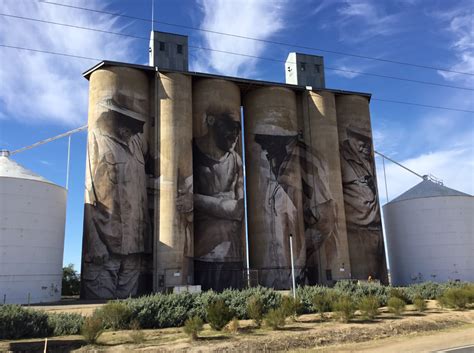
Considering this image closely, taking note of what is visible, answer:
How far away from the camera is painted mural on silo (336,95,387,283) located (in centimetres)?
5091

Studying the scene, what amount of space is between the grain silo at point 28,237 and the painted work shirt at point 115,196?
3.55 m

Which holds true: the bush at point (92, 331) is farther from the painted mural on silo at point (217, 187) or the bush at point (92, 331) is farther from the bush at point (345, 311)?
the painted mural on silo at point (217, 187)

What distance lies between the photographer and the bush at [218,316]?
719 inches

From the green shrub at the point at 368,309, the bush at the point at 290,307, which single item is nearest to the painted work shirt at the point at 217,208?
the bush at the point at 290,307

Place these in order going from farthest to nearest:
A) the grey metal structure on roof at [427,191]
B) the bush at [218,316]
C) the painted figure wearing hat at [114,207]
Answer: the grey metal structure on roof at [427,191] < the painted figure wearing hat at [114,207] < the bush at [218,316]

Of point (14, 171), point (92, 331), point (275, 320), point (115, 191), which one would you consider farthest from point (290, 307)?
point (14, 171)

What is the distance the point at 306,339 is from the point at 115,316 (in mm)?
8708

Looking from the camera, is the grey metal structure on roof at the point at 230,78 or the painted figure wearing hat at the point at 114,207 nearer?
the painted figure wearing hat at the point at 114,207

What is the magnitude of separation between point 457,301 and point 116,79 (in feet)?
123

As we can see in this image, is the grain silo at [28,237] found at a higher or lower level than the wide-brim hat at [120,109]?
lower

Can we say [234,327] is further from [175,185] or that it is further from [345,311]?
[175,185]

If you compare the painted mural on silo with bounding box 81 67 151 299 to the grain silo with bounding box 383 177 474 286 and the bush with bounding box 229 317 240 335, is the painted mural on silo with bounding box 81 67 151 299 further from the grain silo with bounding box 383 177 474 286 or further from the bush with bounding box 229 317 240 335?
the grain silo with bounding box 383 177 474 286


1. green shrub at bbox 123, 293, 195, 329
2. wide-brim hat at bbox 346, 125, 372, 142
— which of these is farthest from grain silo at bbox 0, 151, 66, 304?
wide-brim hat at bbox 346, 125, 372, 142

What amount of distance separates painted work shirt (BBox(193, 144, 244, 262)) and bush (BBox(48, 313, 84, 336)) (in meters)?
24.6
